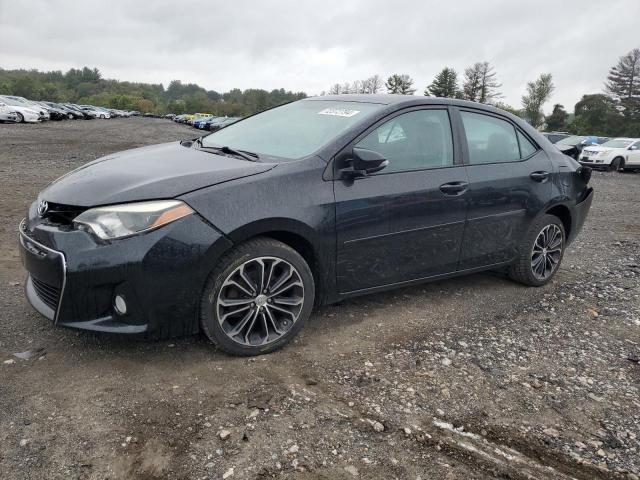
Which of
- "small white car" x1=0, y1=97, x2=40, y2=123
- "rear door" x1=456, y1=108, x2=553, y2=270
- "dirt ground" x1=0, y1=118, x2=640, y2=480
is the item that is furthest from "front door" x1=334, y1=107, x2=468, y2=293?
"small white car" x1=0, y1=97, x2=40, y2=123

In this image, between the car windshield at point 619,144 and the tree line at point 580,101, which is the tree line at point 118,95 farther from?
the car windshield at point 619,144

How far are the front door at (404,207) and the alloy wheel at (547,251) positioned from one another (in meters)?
1.13

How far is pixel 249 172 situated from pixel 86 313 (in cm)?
119

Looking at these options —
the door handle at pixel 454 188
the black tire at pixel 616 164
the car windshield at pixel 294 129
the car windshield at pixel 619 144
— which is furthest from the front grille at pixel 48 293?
the car windshield at pixel 619 144

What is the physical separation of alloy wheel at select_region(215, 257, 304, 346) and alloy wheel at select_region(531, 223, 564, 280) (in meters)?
2.52

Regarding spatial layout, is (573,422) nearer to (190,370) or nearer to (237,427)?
(237,427)

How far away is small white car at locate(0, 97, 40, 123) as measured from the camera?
29609mm

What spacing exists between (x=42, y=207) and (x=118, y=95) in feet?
461

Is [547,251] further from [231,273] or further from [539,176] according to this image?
[231,273]

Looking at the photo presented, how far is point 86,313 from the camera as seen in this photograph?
2.79 m

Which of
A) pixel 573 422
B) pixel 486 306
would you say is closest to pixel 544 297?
pixel 486 306

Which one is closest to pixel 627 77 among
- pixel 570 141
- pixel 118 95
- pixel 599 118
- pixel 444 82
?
pixel 599 118

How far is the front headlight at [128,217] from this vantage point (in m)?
2.74

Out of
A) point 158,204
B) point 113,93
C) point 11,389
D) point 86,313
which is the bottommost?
point 11,389
